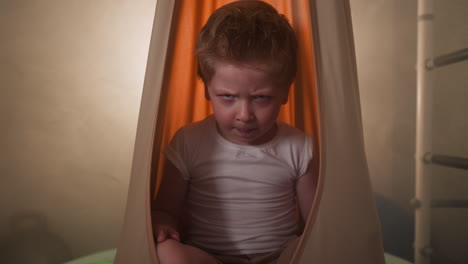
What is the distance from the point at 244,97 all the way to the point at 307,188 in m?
0.29

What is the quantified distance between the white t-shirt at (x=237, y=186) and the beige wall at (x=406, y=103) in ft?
2.23

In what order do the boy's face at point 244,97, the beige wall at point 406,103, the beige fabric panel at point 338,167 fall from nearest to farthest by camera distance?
the beige fabric panel at point 338,167 → the boy's face at point 244,97 → the beige wall at point 406,103

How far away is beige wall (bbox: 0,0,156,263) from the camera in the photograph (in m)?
1.34

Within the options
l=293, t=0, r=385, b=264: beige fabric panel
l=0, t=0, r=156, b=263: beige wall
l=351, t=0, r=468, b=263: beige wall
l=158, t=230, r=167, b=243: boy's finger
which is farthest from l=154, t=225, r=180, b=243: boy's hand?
l=351, t=0, r=468, b=263: beige wall

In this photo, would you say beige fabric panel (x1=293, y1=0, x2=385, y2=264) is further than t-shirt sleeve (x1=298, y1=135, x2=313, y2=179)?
No

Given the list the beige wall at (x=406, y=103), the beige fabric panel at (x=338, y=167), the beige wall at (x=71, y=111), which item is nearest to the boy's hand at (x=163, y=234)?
the beige fabric panel at (x=338, y=167)

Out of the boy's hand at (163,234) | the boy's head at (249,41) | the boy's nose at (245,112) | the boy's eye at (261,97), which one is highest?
the boy's head at (249,41)

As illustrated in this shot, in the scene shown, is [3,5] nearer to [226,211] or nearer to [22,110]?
[22,110]

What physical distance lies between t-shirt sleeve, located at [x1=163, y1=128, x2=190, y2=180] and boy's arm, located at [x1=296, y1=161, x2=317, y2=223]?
0.27 metres

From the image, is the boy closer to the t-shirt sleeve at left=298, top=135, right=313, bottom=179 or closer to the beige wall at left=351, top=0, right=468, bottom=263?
the t-shirt sleeve at left=298, top=135, right=313, bottom=179

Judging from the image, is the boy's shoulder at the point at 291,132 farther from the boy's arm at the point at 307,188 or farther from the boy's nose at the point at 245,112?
the boy's nose at the point at 245,112

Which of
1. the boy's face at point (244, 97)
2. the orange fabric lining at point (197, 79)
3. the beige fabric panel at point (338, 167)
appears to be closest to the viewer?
the beige fabric panel at point (338, 167)

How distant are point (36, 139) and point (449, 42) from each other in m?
1.52

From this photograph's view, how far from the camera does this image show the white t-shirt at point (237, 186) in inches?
32.9
